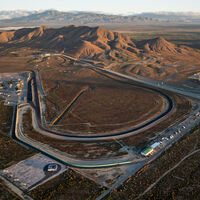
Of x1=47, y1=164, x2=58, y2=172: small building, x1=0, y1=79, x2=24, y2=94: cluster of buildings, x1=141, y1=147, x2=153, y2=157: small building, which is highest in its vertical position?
x1=0, y1=79, x2=24, y2=94: cluster of buildings

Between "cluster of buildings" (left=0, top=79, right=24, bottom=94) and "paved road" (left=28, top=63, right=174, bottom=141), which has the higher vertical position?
"cluster of buildings" (left=0, top=79, right=24, bottom=94)

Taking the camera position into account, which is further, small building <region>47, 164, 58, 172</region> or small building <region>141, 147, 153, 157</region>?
small building <region>141, 147, 153, 157</region>

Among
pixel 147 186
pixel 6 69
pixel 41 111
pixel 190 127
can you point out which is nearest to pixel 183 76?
pixel 190 127

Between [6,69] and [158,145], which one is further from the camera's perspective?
[6,69]

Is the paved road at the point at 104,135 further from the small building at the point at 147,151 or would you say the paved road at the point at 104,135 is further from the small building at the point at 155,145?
the small building at the point at 147,151

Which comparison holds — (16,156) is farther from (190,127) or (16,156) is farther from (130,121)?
(190,127)

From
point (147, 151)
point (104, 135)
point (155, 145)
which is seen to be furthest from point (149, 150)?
point (104, 135)

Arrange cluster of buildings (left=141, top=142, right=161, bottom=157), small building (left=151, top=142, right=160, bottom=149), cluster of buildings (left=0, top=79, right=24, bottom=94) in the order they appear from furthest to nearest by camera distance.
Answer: cluster of buildings (left=0, top=79, right=24, bottom=94) < small building (left=151, top=142, right=160, bottom=149) < cluster of buildings (left=141, top=142, right=161, bottom=157)

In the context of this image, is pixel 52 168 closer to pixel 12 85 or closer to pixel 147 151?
pixel 147 151

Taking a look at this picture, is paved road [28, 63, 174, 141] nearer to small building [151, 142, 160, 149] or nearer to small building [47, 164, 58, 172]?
small building [151, 142, 160, 149]

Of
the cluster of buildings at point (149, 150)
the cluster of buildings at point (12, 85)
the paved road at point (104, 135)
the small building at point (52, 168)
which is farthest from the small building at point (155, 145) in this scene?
the cluster of buildings at point (12, 85)

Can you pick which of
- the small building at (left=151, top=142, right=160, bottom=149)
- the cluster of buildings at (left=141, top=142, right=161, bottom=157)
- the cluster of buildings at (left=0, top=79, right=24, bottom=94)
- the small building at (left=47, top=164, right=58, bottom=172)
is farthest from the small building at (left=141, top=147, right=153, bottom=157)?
the cluster of buildings at (left=0, top=79, right=24, bottom=94)
